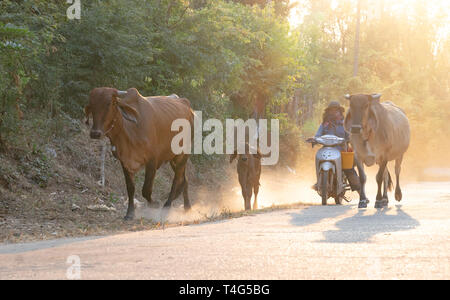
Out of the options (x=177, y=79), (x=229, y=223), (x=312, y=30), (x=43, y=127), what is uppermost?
(x=312, y=30)

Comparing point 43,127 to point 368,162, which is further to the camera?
point 43,127

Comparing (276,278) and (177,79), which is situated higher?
(177,79)

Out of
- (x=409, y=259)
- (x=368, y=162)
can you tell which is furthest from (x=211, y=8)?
(x=409, y=259)

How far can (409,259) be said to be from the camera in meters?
6.61

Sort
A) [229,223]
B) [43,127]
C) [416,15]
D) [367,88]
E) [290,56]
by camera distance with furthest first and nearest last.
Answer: [416,15], [367,88], [290,56], [43,127], [229,223]

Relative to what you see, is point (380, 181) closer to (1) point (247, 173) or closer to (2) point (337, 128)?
(2) point (337, 128)

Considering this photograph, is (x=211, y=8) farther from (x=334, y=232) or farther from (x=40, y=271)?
(x=40, y=271)

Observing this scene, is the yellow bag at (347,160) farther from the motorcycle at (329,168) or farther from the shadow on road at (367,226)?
the shadow on road at (367,226)

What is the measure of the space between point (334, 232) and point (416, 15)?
6105cm

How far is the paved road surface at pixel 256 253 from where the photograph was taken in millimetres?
6070

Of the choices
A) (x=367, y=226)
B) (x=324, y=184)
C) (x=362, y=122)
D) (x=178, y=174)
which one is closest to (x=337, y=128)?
(x=324, y=184)

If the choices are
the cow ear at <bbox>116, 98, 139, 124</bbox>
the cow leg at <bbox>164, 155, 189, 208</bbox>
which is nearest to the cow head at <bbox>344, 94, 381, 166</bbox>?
the cow leg at <bbox>164, 155, 189, 208</bbox>

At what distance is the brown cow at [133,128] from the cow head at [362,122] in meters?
3.37

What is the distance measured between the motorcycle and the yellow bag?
0.74ft
